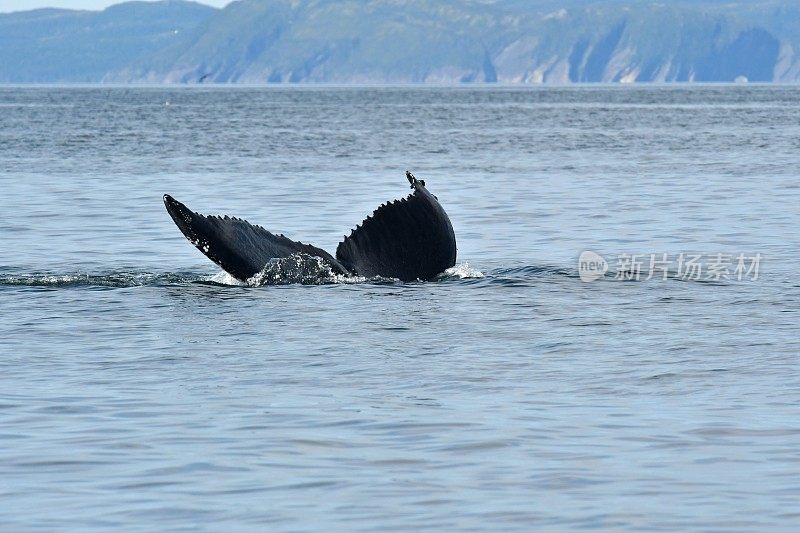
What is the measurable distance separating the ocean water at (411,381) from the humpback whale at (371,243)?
252mm

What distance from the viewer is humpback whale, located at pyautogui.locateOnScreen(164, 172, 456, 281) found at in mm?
14000

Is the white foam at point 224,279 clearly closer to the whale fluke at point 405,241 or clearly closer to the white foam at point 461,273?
the whale fluke at point 405,241

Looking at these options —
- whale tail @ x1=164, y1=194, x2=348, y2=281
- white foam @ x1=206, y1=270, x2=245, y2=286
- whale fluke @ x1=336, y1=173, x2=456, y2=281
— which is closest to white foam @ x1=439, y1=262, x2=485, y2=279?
whale fluke @ x1=336, y1=173, x2=456, y2=281

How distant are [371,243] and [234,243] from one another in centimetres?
197

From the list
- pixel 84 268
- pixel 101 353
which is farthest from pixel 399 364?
pixel 84 268

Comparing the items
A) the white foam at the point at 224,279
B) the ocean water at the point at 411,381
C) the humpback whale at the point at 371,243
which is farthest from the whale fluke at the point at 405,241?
the white foam at the point at 224,279

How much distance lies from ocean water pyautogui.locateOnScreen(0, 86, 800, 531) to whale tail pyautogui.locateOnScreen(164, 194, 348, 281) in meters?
0.35

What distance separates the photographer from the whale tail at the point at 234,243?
44.3ft

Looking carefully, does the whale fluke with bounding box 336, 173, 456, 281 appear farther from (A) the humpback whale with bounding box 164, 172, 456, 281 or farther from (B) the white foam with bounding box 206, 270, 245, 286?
(B) the white foam with bounding box 206, 270, 245, 286

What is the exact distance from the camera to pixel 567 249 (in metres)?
21.1

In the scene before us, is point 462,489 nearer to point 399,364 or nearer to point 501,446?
point 501,446

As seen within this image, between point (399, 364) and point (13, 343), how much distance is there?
11.5 ft

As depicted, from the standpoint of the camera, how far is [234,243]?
1437 centimetres

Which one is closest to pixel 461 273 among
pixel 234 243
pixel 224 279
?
pixel 224 279
